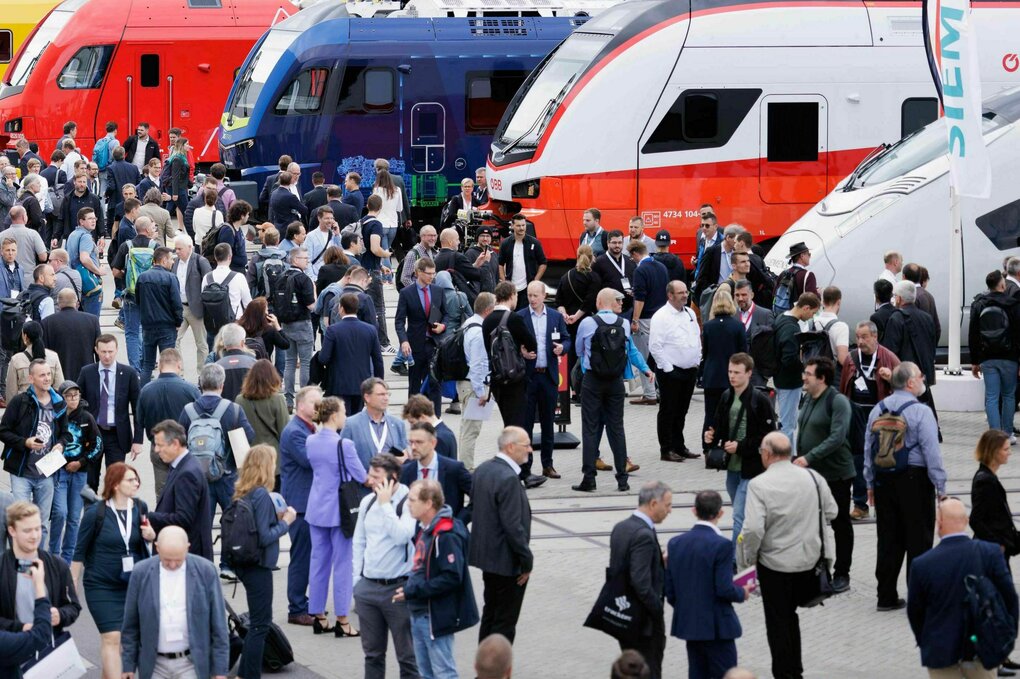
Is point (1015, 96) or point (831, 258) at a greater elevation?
point (1015, 96)

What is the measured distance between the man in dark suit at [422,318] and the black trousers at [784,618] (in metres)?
6.50

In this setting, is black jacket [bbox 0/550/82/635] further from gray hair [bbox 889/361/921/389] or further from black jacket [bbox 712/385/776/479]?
gray hair [bbox 889/361/921/389]

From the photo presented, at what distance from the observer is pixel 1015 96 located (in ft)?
61.9

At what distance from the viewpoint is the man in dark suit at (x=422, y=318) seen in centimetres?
1653

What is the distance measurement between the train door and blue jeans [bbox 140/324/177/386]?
8306 millimetres

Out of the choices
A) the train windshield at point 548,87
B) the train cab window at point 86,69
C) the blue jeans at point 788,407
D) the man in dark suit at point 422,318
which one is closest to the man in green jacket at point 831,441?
the blue jeans at point 788,407

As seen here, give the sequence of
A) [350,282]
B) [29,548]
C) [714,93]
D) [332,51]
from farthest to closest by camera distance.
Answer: [332,51], [714,93], [350,282], [29,548]

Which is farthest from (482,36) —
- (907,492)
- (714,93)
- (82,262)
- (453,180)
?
(907,492)

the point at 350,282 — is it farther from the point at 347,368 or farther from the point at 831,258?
the point at 831,258

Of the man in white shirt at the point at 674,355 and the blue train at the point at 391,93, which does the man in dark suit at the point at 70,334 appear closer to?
the man in white shirt at the point at 674,355

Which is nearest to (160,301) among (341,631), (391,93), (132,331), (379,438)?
(132,331)

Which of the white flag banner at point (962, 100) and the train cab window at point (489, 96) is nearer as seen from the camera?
the white flag banner at point (962, 100)

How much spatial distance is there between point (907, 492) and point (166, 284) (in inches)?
324

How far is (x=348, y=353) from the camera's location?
15086mm
